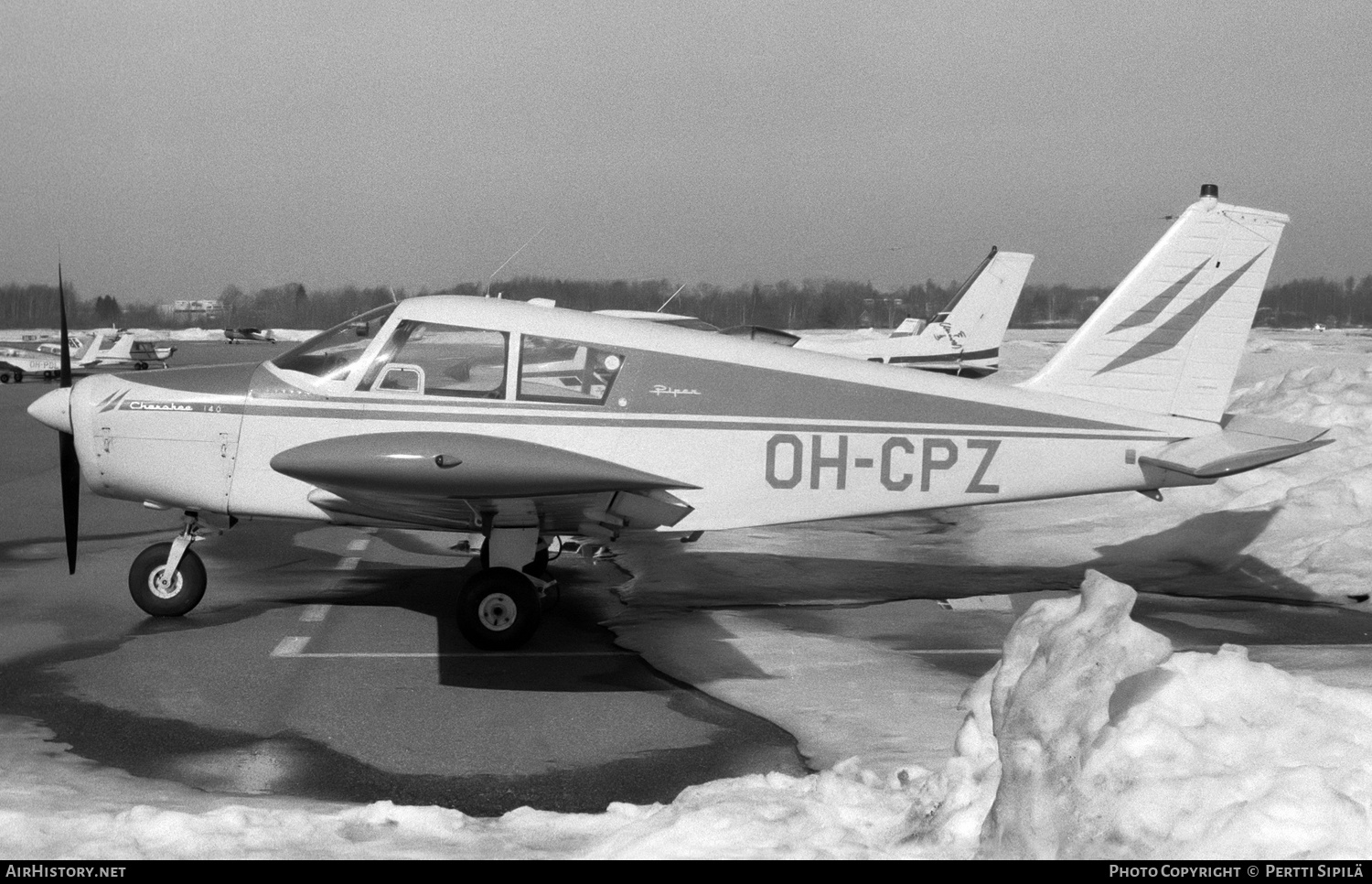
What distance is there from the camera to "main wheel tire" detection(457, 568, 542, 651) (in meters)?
7.72

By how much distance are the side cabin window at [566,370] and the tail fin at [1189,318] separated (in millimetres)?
3231

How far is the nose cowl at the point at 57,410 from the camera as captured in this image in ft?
26.8

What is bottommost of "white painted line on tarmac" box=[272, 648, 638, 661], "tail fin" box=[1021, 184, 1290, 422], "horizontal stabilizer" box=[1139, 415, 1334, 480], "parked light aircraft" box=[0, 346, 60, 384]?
"parked light aircraft" box=[0, 346, 60, 384]

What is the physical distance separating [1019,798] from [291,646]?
525 centimetres

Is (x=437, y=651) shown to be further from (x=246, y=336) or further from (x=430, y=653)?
(x=246, y=336)

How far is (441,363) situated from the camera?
7.89m

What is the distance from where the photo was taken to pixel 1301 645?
25.5 ft

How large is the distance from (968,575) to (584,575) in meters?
3.18

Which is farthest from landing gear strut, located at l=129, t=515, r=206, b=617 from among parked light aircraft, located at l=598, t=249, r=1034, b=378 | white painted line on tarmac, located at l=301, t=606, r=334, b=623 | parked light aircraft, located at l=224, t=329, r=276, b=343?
parked light aircraft, located at l=224, t=329, r=276, b=343

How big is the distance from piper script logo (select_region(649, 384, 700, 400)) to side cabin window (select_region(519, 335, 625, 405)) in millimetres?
272

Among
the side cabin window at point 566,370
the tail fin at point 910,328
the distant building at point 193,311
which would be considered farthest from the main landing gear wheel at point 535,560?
the distant building at point 193,311

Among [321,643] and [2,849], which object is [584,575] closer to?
[321,643]

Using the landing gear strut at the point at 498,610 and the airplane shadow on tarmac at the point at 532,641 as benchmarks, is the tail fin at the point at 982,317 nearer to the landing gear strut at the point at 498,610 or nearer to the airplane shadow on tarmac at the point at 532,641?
the airplane shadow on tarmac at the point at 532,641

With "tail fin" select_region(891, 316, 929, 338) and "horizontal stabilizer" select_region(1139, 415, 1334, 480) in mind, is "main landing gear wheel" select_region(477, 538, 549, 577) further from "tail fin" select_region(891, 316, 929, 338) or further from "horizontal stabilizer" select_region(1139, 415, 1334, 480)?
"tail fin" select_region(891, 316, 929, 338)
